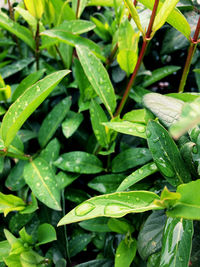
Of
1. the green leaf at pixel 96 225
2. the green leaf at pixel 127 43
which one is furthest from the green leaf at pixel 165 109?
the green leaf at pixel 96 225

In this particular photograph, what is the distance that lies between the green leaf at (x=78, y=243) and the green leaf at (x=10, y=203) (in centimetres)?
17

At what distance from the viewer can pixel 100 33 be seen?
0.86 metres

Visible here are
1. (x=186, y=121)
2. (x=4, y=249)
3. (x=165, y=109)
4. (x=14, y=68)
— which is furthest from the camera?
(x=14, y=68)

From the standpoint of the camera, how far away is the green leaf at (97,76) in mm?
631

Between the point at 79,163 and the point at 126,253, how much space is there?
24cm

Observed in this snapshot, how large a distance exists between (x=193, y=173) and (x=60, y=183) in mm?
326

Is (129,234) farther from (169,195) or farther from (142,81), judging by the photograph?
(142,81)

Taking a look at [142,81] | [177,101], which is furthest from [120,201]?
[142,81]

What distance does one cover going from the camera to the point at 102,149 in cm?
76

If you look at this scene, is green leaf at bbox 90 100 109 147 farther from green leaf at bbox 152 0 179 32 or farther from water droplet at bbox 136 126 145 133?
green leaf at bbox 152 0 179 32

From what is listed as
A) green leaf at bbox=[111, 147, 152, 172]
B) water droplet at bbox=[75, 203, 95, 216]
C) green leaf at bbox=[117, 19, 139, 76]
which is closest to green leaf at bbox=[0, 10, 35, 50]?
green leaf at bbox=[117, 19, 139, 76]

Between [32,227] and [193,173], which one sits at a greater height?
[193,173]

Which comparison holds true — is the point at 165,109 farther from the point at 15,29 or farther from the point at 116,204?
the point at 15,29

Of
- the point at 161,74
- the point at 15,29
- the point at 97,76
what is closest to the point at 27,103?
the point at 97,76
